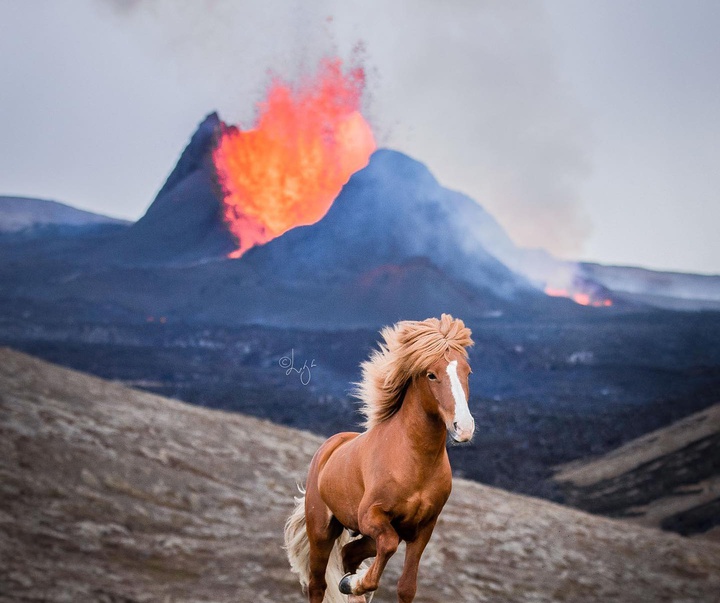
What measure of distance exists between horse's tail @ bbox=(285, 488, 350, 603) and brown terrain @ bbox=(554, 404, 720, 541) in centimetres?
1895

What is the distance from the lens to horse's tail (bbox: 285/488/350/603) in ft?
10.7

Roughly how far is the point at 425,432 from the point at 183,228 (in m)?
85.3

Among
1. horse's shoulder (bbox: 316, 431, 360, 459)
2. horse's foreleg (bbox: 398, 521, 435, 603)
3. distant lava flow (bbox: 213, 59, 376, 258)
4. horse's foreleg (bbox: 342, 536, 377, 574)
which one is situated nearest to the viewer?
horse's foreleg (bbox: 398, 521, 435, 603)

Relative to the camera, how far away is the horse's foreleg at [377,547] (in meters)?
2.50

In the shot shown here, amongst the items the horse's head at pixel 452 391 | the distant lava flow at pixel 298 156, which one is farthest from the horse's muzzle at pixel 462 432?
the distant lava flow at pixel 298 156

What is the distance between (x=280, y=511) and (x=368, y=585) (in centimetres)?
1020

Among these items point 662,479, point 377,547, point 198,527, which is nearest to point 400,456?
Answer: point 377,547

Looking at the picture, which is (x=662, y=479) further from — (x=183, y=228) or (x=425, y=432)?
(x=183, y=228)

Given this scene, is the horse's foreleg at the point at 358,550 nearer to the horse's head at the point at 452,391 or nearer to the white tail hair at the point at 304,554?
the white tail hair at the point at 304,554

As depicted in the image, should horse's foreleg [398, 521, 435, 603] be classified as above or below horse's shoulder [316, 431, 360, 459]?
below

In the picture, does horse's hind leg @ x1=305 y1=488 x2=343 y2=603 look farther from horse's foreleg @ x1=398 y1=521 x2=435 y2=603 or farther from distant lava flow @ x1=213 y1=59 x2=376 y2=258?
distant lava flow @ x1=213 y1=59 x2=376 y2=258

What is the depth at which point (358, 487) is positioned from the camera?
2795 mm

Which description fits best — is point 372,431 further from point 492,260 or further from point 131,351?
point 492,260
